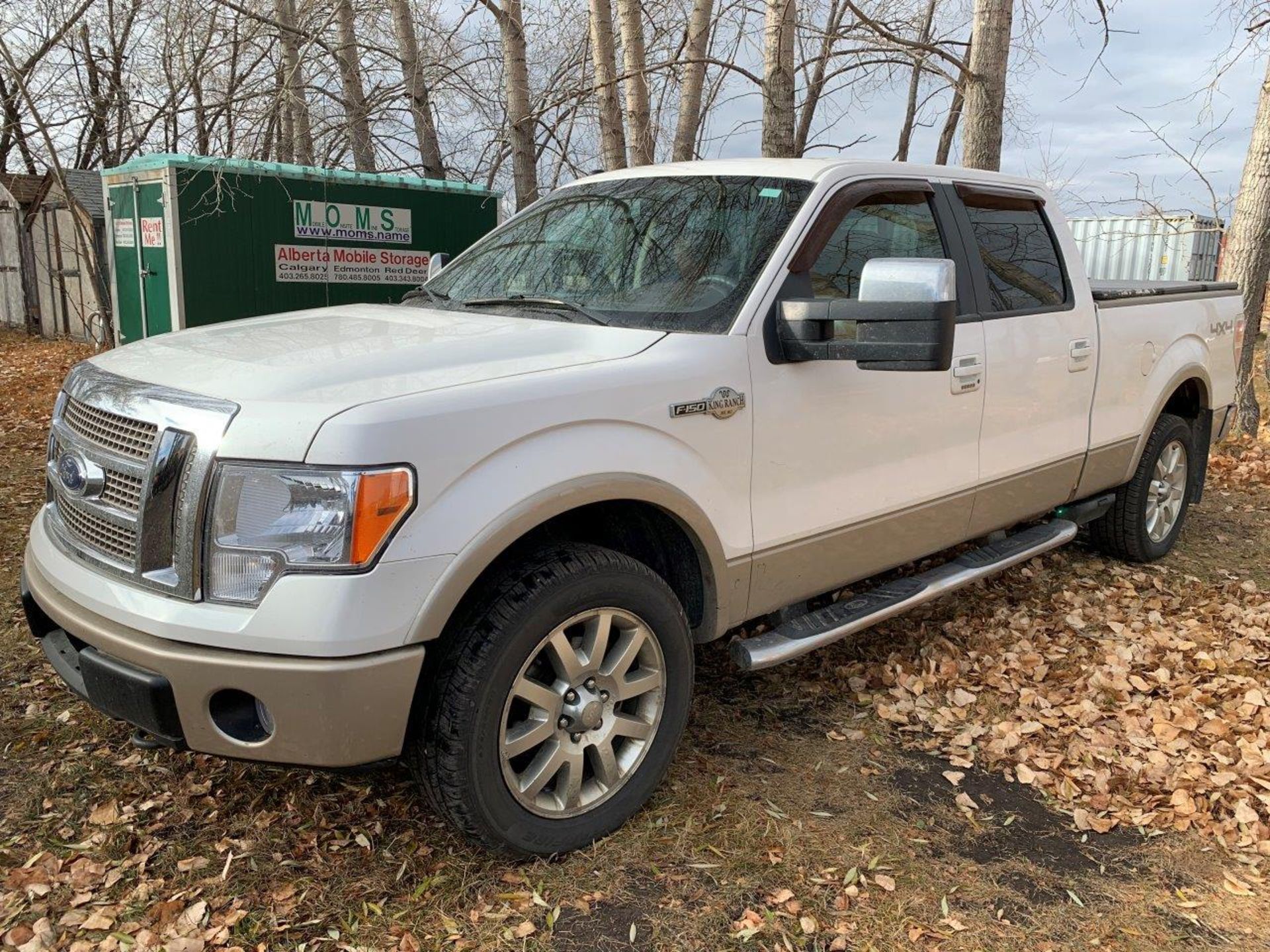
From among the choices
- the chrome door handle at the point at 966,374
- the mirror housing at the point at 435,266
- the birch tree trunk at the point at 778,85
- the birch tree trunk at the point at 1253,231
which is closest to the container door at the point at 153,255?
the birch tree trunk at the point at 778,85

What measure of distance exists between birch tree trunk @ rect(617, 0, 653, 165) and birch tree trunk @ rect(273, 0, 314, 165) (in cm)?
285

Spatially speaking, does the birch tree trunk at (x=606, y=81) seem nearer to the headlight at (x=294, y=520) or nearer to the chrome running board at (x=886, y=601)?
the chrome running board at (x=886, y=601)

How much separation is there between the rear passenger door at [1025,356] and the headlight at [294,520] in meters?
2.63

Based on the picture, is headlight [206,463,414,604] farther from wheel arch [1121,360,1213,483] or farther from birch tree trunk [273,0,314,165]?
birch tree trunk [273,0,314,165]

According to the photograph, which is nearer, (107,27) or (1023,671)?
(1023,671)

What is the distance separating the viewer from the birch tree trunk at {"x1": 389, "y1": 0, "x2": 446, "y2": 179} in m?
10.6

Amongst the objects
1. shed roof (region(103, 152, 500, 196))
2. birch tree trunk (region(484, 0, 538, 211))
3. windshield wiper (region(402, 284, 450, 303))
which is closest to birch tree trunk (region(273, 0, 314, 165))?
shed roof (region(103, 152, 500, 196))

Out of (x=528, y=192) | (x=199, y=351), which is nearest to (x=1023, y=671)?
(x=199, y=351)

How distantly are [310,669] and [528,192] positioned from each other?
7979 millimetres

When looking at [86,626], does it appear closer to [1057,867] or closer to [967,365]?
[1057,867]

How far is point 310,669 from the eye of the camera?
235 centimetres

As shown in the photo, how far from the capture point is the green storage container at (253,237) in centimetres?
944

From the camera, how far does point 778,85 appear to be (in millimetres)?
8297

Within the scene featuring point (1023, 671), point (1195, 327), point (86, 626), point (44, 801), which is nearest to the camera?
point (86, 626)
